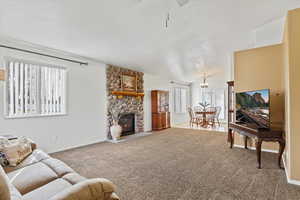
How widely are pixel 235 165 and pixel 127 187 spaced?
207 cm

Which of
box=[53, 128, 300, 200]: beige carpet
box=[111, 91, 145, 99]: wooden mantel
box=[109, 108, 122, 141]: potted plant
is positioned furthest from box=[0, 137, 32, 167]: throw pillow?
box=[111, 91, 145, 99]: wooden mantel

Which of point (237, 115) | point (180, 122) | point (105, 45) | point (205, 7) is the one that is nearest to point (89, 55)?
point (105, 45)

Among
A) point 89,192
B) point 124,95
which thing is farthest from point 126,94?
point 89,192

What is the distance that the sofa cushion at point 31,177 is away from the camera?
1417 millimetres

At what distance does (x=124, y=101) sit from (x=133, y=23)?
3.29 meters

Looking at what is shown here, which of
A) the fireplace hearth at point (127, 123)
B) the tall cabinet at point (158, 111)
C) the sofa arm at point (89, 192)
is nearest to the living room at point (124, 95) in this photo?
the sofa arm at point (89, 192)

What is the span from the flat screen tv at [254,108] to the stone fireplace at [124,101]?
3722 mm

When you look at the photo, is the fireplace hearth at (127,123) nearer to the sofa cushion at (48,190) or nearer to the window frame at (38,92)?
the window frame at (38,92)

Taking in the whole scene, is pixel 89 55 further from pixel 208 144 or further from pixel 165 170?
pixel 208 144

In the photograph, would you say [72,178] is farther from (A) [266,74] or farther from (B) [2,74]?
(A) [266,74]

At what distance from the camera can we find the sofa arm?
104cm

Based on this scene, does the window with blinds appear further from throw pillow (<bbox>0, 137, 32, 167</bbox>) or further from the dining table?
the dining table

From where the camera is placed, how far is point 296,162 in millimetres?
2238

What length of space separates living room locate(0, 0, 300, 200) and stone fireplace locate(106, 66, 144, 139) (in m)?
0.05
